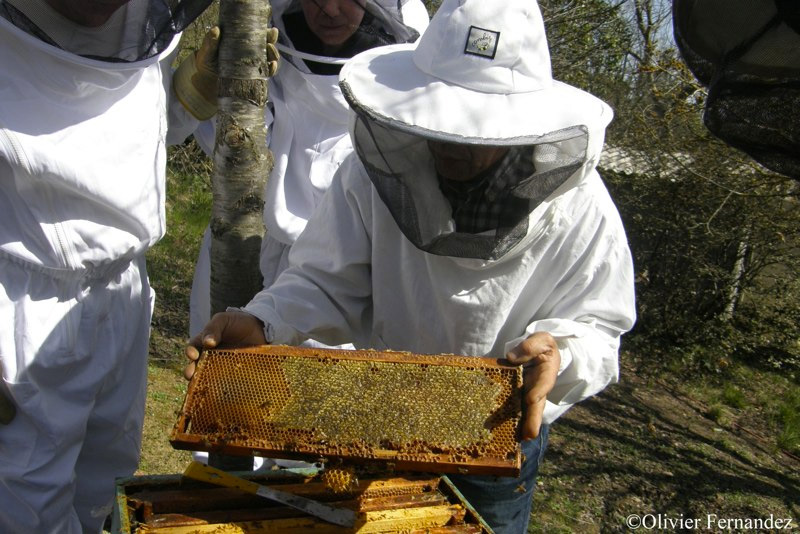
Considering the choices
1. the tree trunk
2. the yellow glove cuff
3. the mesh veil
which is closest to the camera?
the mesh veil

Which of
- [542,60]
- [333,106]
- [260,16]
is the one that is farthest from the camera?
[333,106]

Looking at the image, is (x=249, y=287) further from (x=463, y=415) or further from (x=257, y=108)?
(x=463, y=415)

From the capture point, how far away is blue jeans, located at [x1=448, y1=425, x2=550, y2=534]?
2225 millimetres

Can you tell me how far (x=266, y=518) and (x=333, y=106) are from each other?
1732mm

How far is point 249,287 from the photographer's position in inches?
101

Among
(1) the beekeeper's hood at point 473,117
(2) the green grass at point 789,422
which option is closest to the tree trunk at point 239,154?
(1) the beekeeper's hood at point 473,117

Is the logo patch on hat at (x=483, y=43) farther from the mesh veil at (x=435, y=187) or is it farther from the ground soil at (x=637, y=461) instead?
the ground soil at (x=637, y=461)

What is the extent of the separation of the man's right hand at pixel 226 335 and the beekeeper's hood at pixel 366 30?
4.27 ft

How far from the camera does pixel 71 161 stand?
2.15m

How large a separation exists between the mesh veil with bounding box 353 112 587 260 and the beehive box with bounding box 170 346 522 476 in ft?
1.09

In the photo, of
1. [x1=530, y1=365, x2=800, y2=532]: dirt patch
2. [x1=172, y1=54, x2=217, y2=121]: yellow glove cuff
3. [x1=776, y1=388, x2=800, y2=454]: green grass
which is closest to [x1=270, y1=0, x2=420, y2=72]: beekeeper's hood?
[x1=172, y1=54, x2=217, y2=121]: yellow glove cuff

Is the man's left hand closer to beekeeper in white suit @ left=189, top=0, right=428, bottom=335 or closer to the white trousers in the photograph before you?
beekeeper in white suit @ left=189, top=0, right=428, bottom=335

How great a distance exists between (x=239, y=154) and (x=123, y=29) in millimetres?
567

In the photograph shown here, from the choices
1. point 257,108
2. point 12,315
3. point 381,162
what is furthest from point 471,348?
point 12,315
